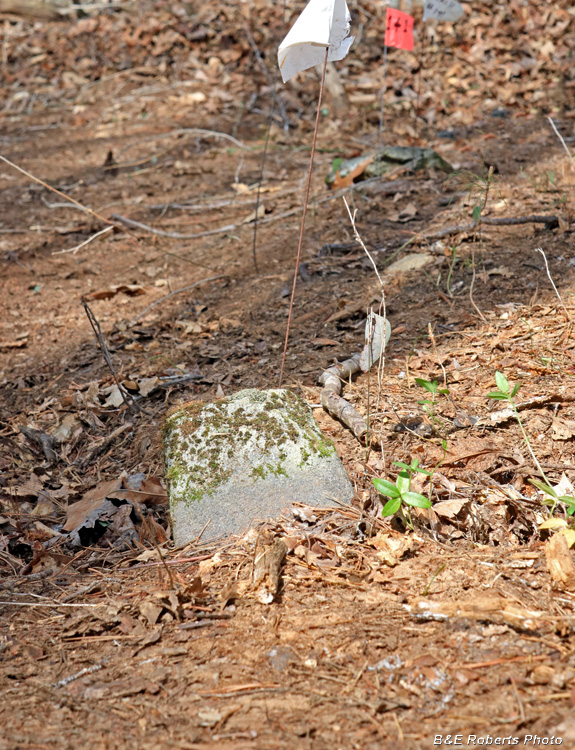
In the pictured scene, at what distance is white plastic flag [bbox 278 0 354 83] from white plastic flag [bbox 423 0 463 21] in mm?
3874

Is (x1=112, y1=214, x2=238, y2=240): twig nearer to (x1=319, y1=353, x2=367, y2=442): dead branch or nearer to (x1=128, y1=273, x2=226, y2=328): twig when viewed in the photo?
(x1=128, y1=273, x2=226, y2=328): twig

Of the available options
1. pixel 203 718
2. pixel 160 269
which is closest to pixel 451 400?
pixel 203 718

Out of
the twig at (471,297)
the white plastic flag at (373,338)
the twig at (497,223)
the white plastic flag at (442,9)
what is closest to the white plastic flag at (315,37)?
the white plastic flag at (373,338)

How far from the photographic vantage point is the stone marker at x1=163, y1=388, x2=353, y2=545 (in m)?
2.24

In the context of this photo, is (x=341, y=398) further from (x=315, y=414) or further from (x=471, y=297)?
(x=471, y=297)

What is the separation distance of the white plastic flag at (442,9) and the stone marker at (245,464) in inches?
180

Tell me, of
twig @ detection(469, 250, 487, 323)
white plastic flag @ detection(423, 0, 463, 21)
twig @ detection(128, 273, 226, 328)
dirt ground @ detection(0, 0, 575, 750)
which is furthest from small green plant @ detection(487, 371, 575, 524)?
white plastic flag @ detection(423, 0, 463, 21)

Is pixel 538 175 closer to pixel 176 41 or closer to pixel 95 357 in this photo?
pixel 95 357

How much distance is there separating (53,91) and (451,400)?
29.2ft

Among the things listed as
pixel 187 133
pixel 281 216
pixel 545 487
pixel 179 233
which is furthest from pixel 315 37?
pixel 187 133

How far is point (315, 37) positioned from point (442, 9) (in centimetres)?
414

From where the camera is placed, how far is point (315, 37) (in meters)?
2.17

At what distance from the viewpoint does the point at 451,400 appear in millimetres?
2594

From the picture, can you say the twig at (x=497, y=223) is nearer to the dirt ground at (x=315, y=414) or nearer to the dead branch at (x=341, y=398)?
the dirt ground at (x=315, y=414)
